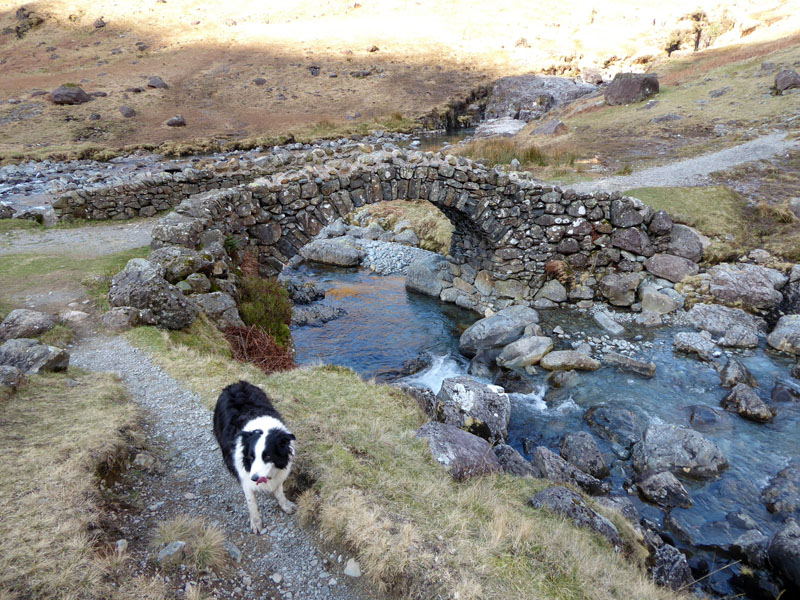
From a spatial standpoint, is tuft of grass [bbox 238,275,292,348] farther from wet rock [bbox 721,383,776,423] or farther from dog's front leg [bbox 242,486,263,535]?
wet rock [bbox 721,383,776,423]

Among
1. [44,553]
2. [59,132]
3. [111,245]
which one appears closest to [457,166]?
[111,245]

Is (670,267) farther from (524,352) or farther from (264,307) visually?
(264,307)

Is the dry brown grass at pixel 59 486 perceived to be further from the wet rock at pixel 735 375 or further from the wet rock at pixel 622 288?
the wet rock at pixel 622 288

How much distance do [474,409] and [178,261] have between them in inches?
288

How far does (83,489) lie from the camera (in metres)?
4.71

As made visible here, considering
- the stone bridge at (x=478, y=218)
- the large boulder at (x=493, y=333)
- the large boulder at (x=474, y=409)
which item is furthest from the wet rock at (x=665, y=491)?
the stone bridge at (x=478, y=218)

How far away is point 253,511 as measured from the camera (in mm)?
4898

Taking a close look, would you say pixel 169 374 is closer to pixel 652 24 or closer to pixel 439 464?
pixel 439 464

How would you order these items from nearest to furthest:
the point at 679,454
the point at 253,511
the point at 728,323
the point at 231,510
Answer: the point at 253,511 < the point at 231,510 < the point at 679,454 < the point at 728,323

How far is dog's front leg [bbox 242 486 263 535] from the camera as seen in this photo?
15.8ft

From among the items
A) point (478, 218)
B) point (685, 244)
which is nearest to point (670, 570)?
point (478, 218)

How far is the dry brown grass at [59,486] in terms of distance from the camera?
368 cm

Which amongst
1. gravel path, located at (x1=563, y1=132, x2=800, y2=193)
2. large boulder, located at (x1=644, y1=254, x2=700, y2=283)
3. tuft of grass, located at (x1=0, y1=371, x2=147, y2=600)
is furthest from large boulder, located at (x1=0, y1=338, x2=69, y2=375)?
gravel path, located at (x1=563, y1=132, x2=800, y2=193)

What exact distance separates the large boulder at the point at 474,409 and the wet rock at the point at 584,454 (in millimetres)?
1202
